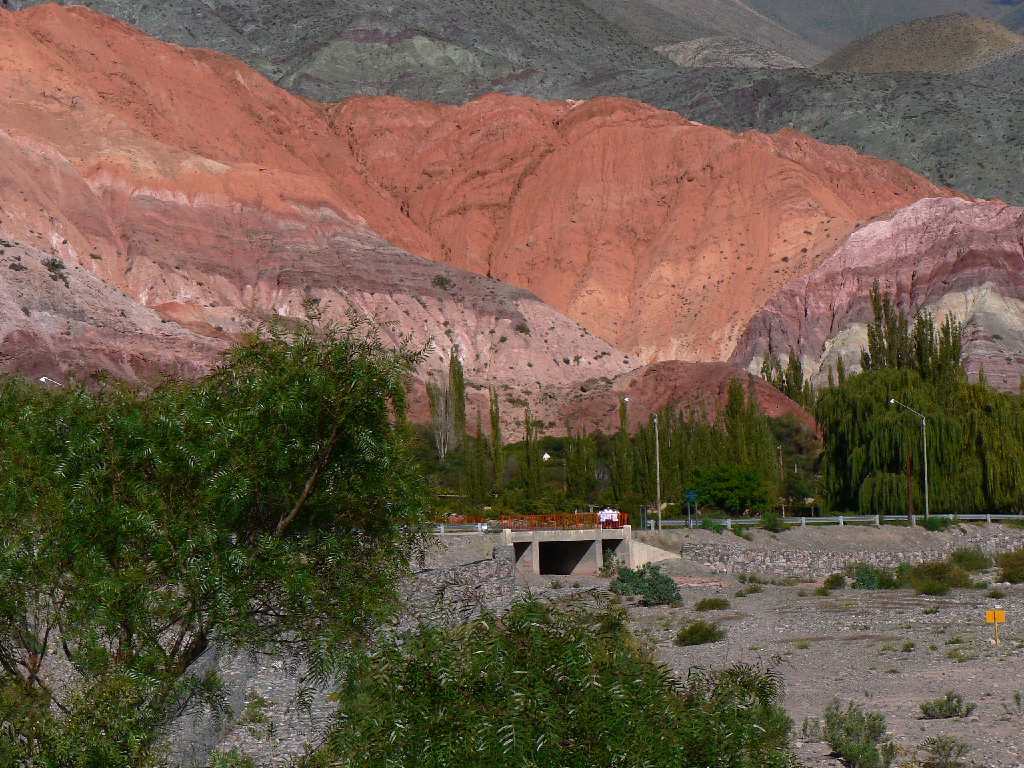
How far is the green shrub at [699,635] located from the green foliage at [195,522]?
18.6m

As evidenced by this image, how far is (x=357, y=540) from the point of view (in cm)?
1644

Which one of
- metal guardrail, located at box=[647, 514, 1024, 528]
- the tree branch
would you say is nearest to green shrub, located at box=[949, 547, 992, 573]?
metal guardrail, located at box=[647, 514, 1024, 528]

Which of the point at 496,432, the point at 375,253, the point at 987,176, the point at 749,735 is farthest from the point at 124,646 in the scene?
the point at 987,176

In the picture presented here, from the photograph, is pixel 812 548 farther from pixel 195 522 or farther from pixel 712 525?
pixel 195 522

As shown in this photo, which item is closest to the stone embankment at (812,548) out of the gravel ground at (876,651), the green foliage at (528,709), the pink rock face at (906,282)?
the gravel ground at (876,651)

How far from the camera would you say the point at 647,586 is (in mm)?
44281

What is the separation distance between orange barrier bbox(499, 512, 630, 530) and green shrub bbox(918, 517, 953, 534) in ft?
41.8

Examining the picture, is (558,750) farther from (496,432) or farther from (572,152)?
(572,152)

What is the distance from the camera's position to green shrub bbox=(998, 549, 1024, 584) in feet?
156

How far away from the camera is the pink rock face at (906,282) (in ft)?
371

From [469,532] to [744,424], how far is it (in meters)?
25.6

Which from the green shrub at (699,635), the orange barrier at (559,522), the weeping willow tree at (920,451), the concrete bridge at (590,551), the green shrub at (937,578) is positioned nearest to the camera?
the green shrub at (699,635)

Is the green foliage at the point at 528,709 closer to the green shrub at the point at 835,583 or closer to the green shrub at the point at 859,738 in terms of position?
the green shrub at the point at 859,738

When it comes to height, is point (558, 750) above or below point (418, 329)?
below
